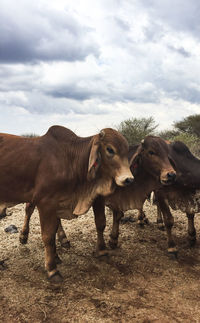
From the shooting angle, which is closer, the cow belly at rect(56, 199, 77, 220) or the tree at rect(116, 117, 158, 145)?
the cow belly at rect(56, 199, 77, 220)

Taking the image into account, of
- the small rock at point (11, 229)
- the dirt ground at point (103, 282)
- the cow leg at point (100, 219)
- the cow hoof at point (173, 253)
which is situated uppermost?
the cow leg at point (100, 219)

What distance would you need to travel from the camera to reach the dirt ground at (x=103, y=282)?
9.59 feet

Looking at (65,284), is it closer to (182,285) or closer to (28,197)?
(28,197)

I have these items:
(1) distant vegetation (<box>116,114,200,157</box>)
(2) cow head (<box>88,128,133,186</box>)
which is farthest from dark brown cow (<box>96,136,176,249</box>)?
(1) distant vegetation (<box>116,114,200,157</box>)

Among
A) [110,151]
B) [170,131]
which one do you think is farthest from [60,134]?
[170,131]

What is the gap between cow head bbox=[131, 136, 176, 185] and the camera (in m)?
3.85

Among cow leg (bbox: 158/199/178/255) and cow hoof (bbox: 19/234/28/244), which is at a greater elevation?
cow leg (bbox: 158/199/178/255)

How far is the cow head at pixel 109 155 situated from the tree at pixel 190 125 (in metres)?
15.3

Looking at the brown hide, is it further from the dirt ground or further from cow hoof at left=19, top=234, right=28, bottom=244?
cow hoof at left=19, top=234, right=28, bottom=244

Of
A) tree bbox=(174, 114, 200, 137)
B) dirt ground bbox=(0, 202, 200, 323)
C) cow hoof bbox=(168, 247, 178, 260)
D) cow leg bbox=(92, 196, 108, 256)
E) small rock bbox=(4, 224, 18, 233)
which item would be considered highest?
tree bbox=(174, 114, 200, 137)

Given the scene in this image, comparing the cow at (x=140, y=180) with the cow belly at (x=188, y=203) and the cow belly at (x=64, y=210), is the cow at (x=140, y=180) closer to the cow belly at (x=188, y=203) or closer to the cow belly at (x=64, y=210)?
the cow belly at (x=64, y=210)

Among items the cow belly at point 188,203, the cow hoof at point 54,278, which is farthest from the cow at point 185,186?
the cow hoof at point 54,278

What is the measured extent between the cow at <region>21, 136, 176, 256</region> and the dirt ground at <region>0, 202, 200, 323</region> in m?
0.44

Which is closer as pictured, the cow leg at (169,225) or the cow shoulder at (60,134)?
the cow shoulder at (60,134)
